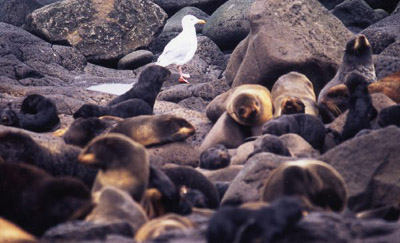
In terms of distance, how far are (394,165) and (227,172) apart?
192 cm

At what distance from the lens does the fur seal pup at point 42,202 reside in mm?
3498

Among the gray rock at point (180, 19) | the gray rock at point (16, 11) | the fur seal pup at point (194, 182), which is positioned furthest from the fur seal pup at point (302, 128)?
the gray rock at point (16, 11)

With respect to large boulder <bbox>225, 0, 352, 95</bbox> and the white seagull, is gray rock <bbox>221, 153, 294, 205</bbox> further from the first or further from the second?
the white seagull

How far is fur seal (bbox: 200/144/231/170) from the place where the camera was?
276 inches

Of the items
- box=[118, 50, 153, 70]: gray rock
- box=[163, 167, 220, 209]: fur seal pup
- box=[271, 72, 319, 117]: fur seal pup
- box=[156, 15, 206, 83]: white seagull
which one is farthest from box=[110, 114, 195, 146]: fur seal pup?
box=[118, 50, 153, 70]: gray rock

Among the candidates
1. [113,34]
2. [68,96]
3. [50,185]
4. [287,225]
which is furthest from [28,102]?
[113,34]

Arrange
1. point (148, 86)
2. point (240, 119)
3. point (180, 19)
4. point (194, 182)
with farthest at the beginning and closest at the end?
point (180, 19) < point (148, 86) < point (240, 119) < point (194, 182)

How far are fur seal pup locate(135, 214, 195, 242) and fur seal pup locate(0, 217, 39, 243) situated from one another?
0.52 m

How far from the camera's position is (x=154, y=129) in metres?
7.55

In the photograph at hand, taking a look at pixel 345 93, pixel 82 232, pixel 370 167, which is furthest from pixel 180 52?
pixel 82 232

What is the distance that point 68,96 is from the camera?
11391mm

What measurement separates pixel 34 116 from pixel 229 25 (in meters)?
14.7

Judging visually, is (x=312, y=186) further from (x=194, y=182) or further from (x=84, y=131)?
(x=84, y=131)

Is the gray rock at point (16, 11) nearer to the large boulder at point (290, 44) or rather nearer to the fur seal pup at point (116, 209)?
the large boulder at point (290, 44)
